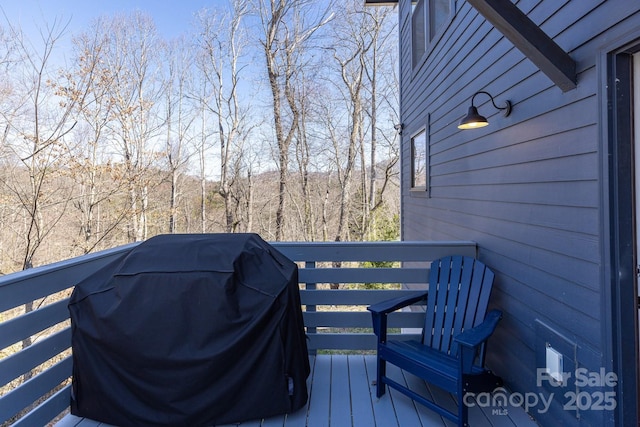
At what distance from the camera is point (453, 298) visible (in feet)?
8.39

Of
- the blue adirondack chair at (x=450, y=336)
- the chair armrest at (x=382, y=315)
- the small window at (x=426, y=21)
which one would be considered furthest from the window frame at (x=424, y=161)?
the chair armrest at (x=382, y=315)

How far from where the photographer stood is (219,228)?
12.7 meters

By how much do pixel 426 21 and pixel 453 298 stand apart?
151 inches

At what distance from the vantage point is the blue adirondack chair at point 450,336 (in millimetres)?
1963

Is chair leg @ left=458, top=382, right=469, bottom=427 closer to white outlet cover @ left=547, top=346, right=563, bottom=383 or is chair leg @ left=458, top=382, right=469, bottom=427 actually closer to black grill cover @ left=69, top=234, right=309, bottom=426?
white outlet cover @ left=547, top=346, right=563, bottom=383

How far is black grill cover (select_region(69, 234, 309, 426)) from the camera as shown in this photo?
1.93m

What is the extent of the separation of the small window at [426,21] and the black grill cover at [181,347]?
343 centimetres

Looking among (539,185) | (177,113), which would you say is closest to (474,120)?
(539,185)

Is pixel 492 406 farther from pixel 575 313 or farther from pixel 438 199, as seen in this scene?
pixel 438 199

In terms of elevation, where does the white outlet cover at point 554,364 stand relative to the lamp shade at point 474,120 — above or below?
below

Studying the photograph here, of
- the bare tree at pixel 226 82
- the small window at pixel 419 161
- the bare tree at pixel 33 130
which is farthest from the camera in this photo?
the bare tree at pixel 226 82

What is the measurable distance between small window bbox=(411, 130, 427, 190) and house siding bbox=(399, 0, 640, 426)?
1.43 m

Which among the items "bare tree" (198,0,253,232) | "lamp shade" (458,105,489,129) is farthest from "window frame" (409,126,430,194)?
"bare tree" (198,0,253,232)

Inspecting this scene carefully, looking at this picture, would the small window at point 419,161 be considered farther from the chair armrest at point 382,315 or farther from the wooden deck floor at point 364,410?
the wooden deck floor at point 364,410
